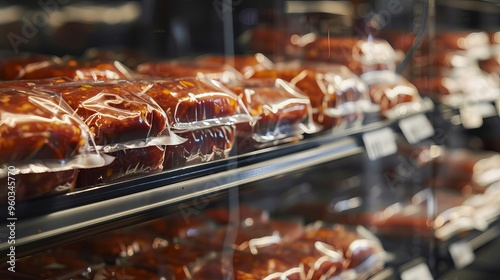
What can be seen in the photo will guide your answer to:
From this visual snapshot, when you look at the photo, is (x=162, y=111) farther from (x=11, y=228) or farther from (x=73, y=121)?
(x=11, y=228)

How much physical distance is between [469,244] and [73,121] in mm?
1861

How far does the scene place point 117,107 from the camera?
1021mm

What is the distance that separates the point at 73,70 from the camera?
4.16 feet

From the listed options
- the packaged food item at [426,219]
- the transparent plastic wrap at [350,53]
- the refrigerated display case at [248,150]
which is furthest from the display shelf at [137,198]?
the packaged food item at [426,219]

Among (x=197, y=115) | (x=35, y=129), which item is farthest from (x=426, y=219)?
(x=35, y=129)

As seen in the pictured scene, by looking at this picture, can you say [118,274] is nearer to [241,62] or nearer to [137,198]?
[137,198]

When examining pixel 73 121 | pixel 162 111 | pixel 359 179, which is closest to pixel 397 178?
→ pixel 359 179

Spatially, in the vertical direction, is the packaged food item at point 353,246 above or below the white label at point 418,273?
above

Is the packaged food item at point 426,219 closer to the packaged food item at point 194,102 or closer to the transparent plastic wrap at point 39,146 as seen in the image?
the packaged food item at point 194,102

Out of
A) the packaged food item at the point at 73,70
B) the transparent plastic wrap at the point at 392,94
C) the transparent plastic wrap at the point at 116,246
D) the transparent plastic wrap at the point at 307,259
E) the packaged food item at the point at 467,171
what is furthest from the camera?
the packaged food item at the point at 467,171

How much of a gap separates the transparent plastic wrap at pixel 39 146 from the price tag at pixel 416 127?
3.89 feet

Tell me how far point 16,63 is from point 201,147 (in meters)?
0.44

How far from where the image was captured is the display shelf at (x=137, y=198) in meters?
0.82

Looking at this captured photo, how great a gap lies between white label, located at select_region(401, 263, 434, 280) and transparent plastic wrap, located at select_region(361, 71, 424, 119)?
50 centimetres
